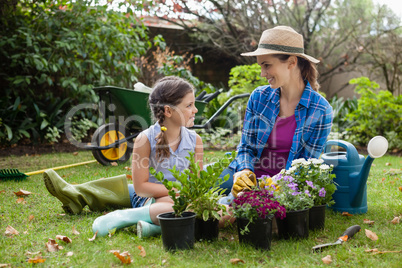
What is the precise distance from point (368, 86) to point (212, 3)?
3.79m

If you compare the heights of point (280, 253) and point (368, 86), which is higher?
point (368, 86)

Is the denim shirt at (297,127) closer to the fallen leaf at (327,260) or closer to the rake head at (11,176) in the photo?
the fallen leaf at (327,260)

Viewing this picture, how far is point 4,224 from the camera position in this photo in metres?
2.21

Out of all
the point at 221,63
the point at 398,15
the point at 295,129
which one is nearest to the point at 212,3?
the point at 221,63

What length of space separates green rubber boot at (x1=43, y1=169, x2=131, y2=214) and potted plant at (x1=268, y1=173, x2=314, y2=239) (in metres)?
1.00

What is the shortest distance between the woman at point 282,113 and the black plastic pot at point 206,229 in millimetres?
369

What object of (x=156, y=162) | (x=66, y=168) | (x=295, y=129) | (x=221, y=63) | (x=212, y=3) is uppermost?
(x=212, y=3)

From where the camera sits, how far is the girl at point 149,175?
2.04 m

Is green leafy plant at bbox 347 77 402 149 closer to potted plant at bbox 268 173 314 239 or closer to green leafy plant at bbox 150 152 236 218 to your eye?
potted plant at bbox 268 173 314 239

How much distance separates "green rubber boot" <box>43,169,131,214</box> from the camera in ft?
7.66

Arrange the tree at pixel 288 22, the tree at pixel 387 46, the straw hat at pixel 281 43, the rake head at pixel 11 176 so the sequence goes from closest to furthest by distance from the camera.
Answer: the straw hat at pixel 281 43 < the rake head at pixel 11 176 < the tree at pixel 387 46 < the tree at pixel 288 22

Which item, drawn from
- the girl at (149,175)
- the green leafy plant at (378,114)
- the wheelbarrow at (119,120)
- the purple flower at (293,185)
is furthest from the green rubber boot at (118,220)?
the green leafy plant at (378,114)

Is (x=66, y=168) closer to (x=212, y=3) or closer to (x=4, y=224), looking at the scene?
(x=4, y=224)

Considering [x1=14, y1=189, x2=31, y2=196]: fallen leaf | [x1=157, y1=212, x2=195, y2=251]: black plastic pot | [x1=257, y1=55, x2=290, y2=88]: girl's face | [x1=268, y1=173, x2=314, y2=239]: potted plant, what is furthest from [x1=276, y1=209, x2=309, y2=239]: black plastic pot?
[x1=14, y1=189, x2=31, y2=196]: fallen leaf
